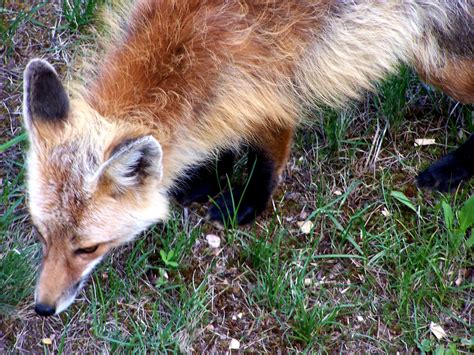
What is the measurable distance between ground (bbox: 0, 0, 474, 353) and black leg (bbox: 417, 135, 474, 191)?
0.07m

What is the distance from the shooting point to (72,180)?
3.04 m

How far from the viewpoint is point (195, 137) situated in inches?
134

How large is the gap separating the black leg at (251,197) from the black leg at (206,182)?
11 cm

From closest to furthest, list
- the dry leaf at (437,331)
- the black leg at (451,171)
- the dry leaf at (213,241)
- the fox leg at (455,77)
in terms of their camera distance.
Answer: the dry leaf at (437,331), the fox leg at (455,77), the dry leaf at (213,241), the black leg at (451,171)

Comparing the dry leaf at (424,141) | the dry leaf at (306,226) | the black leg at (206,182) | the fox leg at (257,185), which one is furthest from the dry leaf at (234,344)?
the dry leaf at (424,141)

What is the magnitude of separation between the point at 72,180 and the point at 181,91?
0.73 m

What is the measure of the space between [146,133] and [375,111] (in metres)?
2.10

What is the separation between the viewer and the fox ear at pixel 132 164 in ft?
9.41

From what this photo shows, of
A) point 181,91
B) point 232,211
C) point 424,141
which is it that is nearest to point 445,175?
point 424,141

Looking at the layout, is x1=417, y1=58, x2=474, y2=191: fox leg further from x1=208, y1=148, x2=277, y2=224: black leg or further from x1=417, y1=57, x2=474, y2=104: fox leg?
x1=208, y1=148, x2=277, y2=224: black leg

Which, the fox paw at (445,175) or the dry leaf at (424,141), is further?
the dry leaf at (424,141)

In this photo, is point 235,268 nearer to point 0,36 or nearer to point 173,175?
point 173,175

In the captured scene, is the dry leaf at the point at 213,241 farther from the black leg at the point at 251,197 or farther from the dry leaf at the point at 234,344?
the dry leaf at the point at 234,344

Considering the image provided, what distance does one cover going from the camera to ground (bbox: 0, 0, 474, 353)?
3.62m
